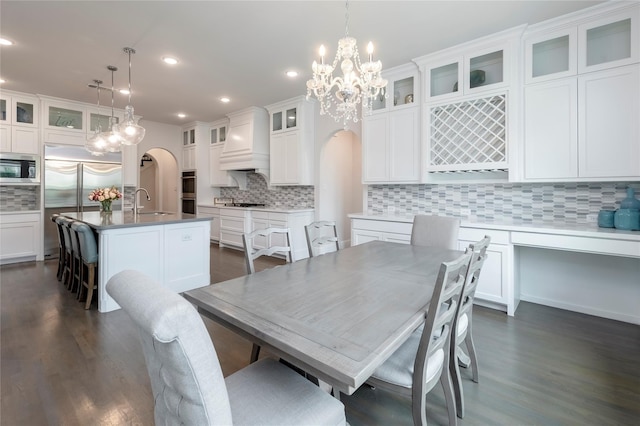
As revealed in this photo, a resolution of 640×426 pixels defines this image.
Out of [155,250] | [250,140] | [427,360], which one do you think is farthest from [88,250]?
[250,140]

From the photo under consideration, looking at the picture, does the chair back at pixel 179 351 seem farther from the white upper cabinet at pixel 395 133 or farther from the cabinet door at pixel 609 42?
the cabinet door at pixel 609 42

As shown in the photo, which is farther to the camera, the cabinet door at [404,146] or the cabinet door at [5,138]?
the cabinet door at [5,138]

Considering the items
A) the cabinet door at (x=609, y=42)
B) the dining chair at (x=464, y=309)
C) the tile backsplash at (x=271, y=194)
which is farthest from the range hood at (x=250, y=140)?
the dining chair at (x=464, y=309)

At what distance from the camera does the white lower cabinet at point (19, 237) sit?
488 cm

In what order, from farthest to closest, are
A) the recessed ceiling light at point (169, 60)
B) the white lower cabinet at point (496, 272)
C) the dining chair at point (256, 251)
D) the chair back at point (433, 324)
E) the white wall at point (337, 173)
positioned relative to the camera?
the white wall at point (337, 173) < the recessed ceiling light at point (169, 60) < the white lower cabinet at point (496, 272) < the dining chair at point (256, 251) < the chair back at point (433, 324)

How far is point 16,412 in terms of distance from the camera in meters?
1.66

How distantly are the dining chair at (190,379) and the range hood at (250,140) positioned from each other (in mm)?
5289

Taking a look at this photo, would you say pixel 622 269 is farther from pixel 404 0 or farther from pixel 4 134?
pixel 4 134

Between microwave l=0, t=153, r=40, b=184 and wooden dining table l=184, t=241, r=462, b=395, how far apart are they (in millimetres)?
5611

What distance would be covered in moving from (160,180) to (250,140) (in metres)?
4.57

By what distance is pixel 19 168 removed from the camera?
502 centimetres

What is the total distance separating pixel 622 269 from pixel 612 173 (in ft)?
2.99

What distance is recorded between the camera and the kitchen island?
10.1 feet

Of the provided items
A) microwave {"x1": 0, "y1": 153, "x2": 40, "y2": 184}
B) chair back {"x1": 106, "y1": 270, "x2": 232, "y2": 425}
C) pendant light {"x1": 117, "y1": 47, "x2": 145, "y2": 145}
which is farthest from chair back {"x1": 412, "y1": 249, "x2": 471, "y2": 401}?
microwave {"x1": 0, "y1": 153, "x2": 40, "y2": 184}
